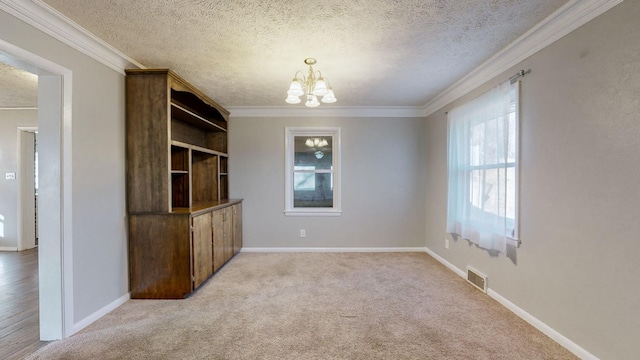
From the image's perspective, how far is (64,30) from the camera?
2006mm

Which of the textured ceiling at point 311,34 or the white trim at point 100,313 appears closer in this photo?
the textured ceiling at point 311,34

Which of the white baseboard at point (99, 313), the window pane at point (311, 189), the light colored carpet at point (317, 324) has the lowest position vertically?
the light colored carpet at point (317, 324)

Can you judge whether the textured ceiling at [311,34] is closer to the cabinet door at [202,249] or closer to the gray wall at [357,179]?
the gray wall at [357,179]

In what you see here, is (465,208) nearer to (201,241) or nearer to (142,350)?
(201,241)

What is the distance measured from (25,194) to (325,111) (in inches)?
208

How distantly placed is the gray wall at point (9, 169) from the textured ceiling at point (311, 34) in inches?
149

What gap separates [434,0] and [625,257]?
1.91m

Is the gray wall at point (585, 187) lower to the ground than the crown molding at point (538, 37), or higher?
lower

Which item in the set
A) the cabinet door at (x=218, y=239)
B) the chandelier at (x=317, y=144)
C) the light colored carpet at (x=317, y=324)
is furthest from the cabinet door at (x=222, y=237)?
the chandelier at (x=317, y=144)

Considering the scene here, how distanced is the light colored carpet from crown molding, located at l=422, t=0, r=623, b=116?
7.44ft

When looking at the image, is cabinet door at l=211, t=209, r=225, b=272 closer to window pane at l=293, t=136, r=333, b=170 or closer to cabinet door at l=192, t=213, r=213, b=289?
cabinet door at l=192, t=213, r=213, b=289

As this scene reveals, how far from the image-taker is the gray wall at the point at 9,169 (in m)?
4.49

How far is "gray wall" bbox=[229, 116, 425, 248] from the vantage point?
14.6 feet

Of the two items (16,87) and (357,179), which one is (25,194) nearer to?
(16,87)
